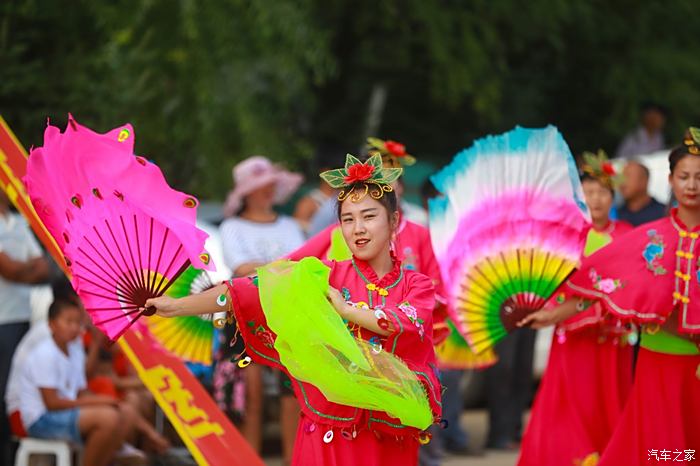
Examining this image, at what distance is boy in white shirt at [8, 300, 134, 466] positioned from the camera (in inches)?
291

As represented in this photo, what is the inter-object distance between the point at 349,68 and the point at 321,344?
9.83 metres

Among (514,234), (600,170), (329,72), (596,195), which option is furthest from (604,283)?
(329,72)

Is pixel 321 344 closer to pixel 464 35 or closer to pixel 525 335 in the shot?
pixel 525 335

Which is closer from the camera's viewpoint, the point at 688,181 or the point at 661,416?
the point at 688,181

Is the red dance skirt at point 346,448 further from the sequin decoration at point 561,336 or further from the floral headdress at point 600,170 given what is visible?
the floral headdress at point 600,170

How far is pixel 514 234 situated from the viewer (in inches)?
258

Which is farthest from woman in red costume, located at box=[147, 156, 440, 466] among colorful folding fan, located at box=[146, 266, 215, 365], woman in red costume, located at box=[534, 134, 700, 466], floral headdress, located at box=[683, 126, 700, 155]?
colorful folding fan, located at box=[146, 266, 215, 365]

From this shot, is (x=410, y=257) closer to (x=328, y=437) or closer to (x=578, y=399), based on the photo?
(x=578, y=399)

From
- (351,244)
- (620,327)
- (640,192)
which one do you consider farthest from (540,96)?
(351,244)

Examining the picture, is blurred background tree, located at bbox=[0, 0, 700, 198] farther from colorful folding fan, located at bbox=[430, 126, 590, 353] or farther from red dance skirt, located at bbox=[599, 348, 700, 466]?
red dance skirt, located at bbox=[599, 348, 700, 466]

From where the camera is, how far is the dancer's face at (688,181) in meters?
6.20

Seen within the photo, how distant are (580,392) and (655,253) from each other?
113 centimetres

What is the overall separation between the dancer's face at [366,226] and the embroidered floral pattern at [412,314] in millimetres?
256

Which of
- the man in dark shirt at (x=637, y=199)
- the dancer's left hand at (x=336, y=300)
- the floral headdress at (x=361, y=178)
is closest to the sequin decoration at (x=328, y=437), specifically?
the dancer's left hand at (x=336, y=300)
